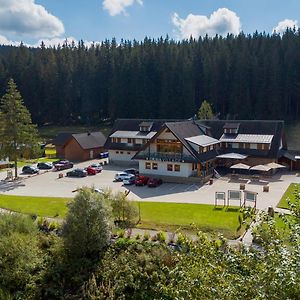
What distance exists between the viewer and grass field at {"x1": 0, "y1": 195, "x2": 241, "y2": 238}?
82.1ft

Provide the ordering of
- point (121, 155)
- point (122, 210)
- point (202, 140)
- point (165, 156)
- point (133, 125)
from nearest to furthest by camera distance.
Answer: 1. point (122, 210)
2. point (165, 156)
3. point (202, 140)
4. point (121, 155)
5. point (133, 125)

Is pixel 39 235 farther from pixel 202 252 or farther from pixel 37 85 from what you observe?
pixel 37 85

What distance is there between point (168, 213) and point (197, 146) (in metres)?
14.4

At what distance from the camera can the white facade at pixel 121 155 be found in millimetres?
50541

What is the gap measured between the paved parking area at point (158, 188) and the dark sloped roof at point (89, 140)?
10989 mm

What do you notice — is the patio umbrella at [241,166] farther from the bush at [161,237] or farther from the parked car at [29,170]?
the parked car at [29,170]

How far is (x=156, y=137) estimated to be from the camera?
1678 inches

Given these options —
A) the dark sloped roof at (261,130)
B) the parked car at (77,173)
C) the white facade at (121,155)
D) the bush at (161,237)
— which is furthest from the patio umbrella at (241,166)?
the bush at (161,237)

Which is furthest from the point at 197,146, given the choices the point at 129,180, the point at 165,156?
the point at 129,180

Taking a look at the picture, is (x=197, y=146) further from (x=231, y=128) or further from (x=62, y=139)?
(x=62, y=139)

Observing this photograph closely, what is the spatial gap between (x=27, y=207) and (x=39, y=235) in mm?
8601

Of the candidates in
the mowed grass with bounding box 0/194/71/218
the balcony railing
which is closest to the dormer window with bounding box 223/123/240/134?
the balcony railing

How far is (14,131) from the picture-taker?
44.3m

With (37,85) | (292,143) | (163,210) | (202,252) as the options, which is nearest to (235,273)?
(202,252)
